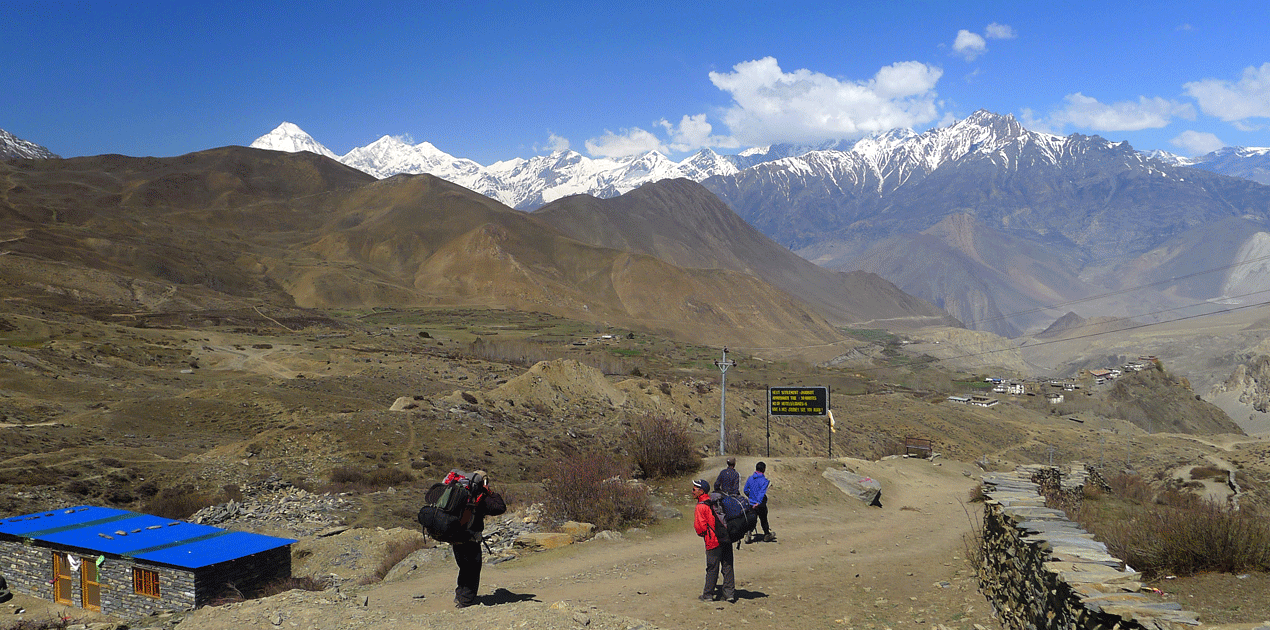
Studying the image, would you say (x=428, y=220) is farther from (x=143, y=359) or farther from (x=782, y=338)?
(x=143, y=359)

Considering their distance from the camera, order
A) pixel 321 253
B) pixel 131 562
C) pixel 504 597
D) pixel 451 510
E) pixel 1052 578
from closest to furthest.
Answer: pixel 1052 578, pixel 451 510, pixel 504 597, pixel 131 562, pixel 321 253

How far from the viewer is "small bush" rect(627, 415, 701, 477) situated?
2008 centimetres

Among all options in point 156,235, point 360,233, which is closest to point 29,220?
point 156,235

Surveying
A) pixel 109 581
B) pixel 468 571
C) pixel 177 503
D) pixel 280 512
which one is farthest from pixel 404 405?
pixel 468 571

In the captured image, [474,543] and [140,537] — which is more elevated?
[474,543]

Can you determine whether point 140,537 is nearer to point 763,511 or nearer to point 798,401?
point 763,511

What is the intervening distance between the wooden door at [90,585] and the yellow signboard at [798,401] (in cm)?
2252

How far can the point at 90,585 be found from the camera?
44.9 feet

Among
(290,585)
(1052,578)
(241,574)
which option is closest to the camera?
(1052,578)

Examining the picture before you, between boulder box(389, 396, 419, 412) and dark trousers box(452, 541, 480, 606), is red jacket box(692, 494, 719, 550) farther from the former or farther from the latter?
boulder box(389, 396, 419, 412)

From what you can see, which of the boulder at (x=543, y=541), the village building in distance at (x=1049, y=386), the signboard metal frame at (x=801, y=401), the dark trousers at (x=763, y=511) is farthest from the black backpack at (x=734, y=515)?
the village building in distance at (x=1049, y=386)

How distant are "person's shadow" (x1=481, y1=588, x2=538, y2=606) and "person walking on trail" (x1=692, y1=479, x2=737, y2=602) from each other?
2.27 metres

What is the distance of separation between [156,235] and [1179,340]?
19992 cm

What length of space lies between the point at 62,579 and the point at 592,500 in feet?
31.5
